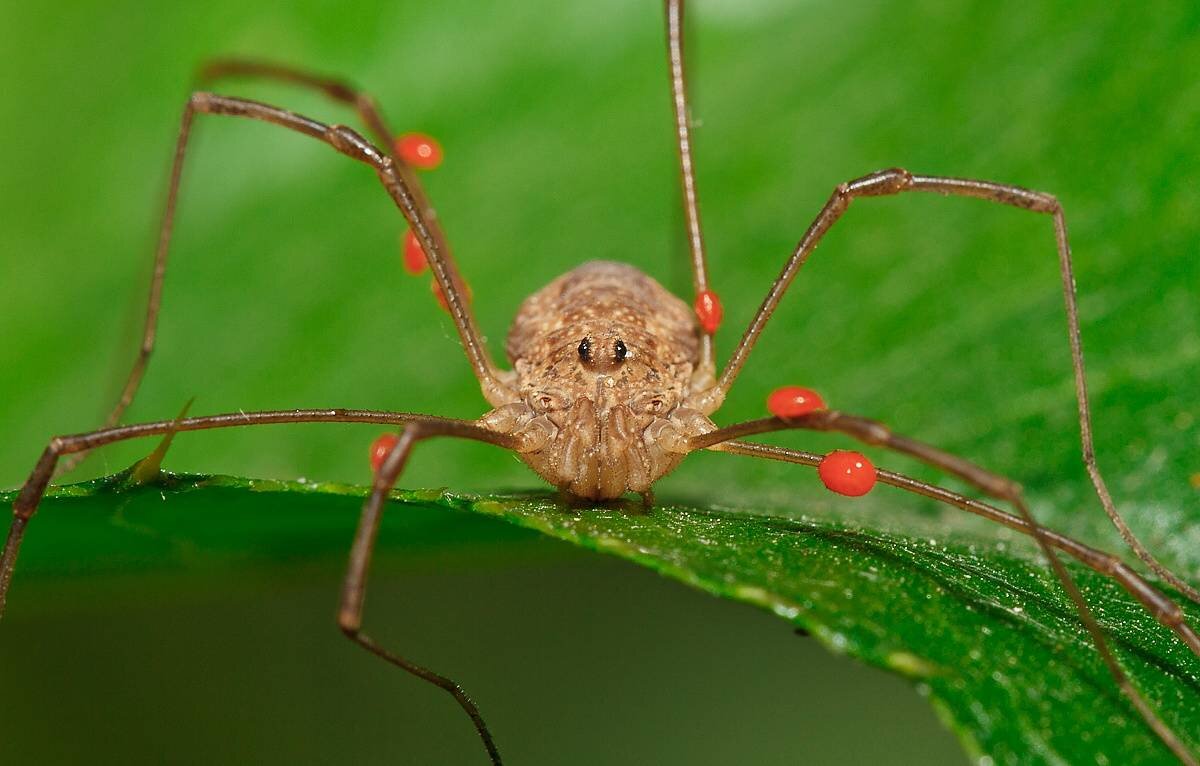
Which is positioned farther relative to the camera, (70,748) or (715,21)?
(715,21)

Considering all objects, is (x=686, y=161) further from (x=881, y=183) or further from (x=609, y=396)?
(x=609, y=396)

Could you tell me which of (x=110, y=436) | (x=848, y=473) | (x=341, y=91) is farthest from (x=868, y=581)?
(x=341, y=91)

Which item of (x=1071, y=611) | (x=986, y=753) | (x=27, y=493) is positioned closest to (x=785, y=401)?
(x=1071, y=611)

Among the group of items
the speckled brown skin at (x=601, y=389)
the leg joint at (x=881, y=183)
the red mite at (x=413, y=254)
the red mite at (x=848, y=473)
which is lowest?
the red mite at (x=848, y=473)

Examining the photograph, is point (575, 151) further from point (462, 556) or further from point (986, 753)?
point (986, 753)

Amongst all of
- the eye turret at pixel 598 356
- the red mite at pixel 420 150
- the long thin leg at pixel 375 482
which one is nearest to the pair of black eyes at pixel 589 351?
the eye turret at pixel 598 356

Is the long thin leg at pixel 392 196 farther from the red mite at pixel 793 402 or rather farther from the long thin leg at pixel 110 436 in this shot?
the red mite at pixel 793 402
